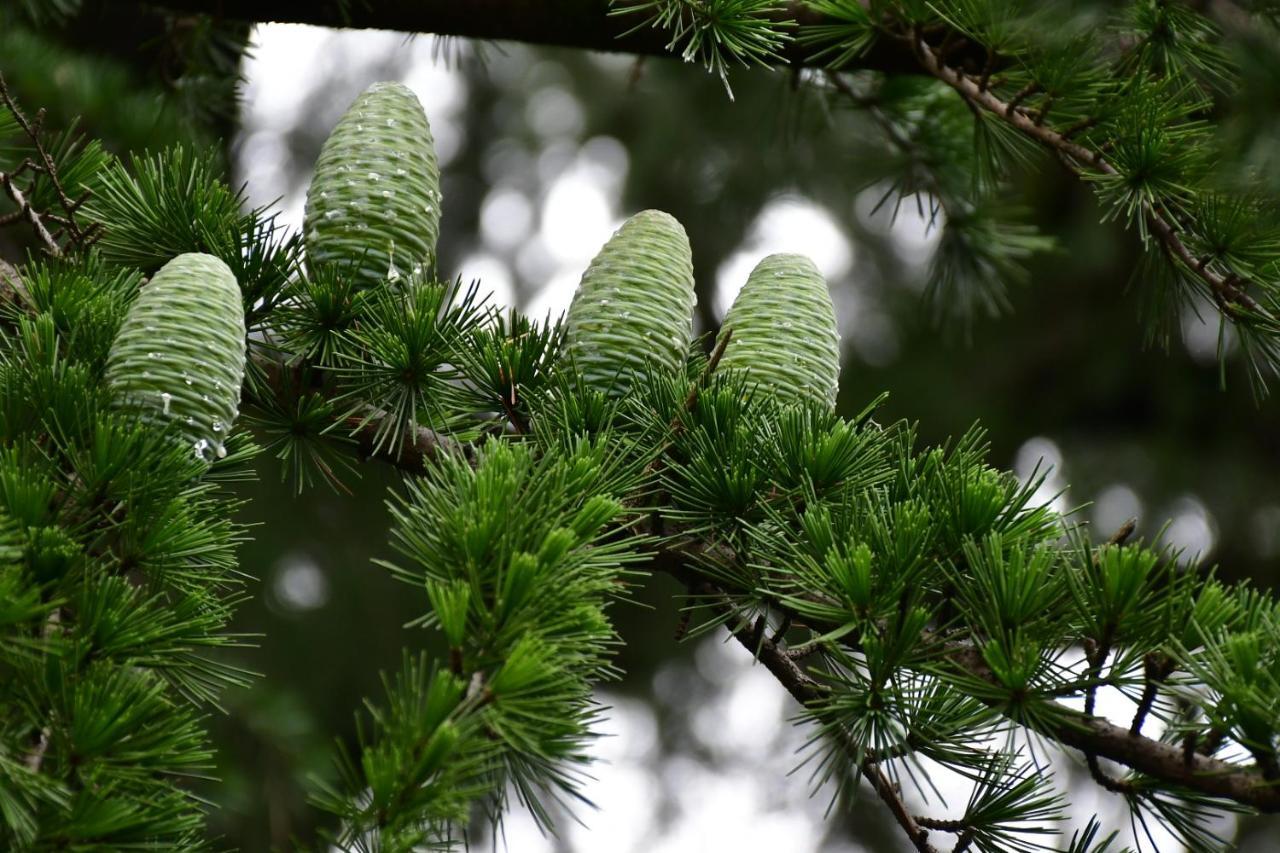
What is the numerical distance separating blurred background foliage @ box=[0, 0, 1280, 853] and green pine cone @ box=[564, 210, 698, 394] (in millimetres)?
2550

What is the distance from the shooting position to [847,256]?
5863 millimetres

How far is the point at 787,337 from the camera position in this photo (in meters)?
1.42

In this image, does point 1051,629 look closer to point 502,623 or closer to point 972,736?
point 972,736

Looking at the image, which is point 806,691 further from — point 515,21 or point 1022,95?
point 515,21

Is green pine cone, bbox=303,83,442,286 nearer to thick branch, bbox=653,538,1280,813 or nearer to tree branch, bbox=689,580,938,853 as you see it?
tree branch, bbox=689,580,938,853

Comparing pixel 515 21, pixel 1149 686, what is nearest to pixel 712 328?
pixel 515 21

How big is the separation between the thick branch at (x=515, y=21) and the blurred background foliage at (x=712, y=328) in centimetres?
180

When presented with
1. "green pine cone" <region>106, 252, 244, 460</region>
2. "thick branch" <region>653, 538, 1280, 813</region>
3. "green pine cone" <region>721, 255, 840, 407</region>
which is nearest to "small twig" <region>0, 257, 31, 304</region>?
"green pine cone" <region>106, 252, 244, 460</region>

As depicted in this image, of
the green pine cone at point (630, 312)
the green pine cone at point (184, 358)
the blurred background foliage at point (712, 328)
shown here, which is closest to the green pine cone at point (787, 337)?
the green pine cone at point (630, 312)

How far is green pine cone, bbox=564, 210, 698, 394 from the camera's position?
1374mm

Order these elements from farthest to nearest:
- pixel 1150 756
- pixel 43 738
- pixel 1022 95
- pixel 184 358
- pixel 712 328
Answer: pixel 712 328 < pixel 1022 95 < pixel 184 358 < pixel 1150 756 < pixel 43 738

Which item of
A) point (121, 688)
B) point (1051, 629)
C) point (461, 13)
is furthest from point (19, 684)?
point (461, 13)

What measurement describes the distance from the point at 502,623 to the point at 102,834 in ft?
1.02

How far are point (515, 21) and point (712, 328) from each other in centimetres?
283
